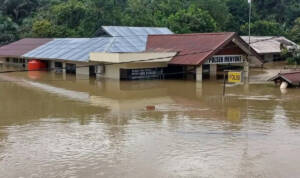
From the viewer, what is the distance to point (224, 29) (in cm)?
5925

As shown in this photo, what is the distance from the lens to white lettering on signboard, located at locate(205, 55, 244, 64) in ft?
96.9

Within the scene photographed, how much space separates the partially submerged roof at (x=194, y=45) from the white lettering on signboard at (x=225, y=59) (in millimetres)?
978

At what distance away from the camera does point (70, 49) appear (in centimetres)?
3728

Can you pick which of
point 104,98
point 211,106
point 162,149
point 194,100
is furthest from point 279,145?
point 104,98

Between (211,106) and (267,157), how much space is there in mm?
8164

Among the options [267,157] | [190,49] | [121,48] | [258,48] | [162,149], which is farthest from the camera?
[258,48]

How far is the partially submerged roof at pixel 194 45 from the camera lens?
1115 inches

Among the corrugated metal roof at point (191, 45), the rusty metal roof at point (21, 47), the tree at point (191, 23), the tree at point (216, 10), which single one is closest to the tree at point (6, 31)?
the rusty metal roof at point (21, 47)

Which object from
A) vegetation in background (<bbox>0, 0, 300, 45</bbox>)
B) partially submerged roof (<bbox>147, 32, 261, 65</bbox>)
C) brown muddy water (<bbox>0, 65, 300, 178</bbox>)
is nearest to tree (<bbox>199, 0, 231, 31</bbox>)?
vegetation in background (<bbox>0, 0, 300, 45</bbox>)

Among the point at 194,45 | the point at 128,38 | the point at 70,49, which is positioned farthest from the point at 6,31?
the point at 194,45

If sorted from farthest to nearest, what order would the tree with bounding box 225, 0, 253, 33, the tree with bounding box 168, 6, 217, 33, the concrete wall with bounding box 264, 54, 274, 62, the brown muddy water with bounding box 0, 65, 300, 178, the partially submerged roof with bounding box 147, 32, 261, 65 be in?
the tree with bounding box 225, 0, 253, 33 → the tree with bounding box 168, 6, 217, 33 → the concrete wall with bounding box 264, 54, 274, 62 → the partially submerged roof with bounding box 147, 32, 261, 65 → the brown muddy water with bounding box 0, 65, 300, 178

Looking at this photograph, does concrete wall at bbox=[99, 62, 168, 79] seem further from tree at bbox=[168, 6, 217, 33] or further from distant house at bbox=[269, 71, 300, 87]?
tree at bbox=[168, 6, 217, 33]

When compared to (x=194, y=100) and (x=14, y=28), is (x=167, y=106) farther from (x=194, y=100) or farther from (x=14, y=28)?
(x=14, y=28)

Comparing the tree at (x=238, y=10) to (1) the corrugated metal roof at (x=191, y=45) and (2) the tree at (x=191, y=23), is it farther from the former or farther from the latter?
(1) the corrugated metal roof at (x=191, y=45)
